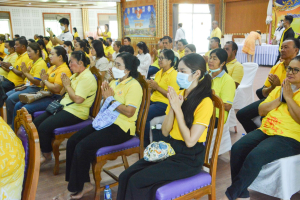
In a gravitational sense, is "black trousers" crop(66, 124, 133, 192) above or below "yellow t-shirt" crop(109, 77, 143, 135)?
below

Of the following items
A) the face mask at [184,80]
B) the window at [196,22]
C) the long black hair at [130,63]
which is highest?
the window at [196,22]

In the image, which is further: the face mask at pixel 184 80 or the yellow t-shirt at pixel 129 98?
the yellow t-shirt at pixel 129 98

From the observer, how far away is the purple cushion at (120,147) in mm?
2039

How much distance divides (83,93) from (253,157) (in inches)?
60.7

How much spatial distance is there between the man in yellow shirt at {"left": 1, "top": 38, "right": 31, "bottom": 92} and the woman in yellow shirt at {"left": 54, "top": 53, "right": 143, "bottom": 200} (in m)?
2.39

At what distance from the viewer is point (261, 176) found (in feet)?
6.17

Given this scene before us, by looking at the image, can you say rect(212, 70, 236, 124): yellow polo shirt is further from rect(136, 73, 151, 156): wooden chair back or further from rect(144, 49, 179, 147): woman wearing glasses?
rect(136, 73, 151, 156): wooden chair back

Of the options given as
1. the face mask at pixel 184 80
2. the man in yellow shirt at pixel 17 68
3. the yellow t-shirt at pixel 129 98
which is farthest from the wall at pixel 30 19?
the face mask at pixel 184 80

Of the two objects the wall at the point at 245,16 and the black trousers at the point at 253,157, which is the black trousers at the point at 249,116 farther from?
the wall at the point at 245,16

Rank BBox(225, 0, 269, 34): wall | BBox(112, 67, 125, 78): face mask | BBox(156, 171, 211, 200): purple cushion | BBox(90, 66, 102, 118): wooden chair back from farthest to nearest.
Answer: BBox(225, 0, 269, 34): wall, BBox(90, 66, 102, 118): wooden chair back, BBox(112, 67, 125, 78): face mask, BBox(156, 171, 211, 200): purple cushion

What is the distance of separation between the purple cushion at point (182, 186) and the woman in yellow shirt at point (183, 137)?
3 centimetres

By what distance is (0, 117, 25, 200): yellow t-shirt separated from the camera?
1.09m

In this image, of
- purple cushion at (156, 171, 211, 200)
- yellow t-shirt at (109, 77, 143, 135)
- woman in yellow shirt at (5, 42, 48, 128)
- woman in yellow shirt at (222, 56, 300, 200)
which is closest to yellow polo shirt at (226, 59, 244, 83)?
woman in yellow shirt at (222, 56, 300, 200)

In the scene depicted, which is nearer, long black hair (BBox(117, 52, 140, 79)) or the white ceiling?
long black hair (BBox(117, 52, 140, 79))
